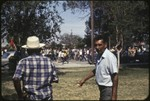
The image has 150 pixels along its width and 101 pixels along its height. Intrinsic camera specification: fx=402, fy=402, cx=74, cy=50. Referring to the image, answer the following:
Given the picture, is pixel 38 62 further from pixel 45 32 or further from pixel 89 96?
pixel 45 32

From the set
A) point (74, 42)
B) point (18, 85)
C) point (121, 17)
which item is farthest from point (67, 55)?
point (18, 85)

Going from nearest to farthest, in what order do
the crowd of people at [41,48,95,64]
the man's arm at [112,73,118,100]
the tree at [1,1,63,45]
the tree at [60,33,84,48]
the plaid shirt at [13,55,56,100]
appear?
the plaid shirt at [13,55,56,100], the man's arm at [112,73,118,100], the tree at [1,1,63,45], the crowd of people at [41,48,95,64], the tree at [60,33,84,48]

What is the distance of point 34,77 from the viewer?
5.55 metres

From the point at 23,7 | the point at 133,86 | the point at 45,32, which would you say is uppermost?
the point at 23,7

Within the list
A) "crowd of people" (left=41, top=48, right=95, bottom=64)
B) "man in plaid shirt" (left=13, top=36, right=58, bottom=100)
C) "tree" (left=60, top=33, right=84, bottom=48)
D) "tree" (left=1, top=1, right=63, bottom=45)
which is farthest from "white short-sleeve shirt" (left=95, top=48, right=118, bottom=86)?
"tree" (left=60, top=33, right=84, bottom=48)

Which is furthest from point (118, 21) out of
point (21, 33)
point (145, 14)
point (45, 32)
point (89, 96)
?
point (89, 96)

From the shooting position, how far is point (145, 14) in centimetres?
2259

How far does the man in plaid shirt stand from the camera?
5.54m

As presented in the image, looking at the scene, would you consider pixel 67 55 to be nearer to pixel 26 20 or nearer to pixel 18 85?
pixel 26 20

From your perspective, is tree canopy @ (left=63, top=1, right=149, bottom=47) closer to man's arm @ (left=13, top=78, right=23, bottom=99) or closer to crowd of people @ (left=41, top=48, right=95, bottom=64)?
crowd of people @ (left=41, top=48, right=95, bottom=64)

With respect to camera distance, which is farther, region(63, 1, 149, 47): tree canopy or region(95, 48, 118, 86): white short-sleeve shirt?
region(63, 1, 149, 47): tree canopy

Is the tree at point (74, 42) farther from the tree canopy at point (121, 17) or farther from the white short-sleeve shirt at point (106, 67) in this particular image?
the white short-sleeve shirt at point (106, 67)

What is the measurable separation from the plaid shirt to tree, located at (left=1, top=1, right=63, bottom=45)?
36.7 ft

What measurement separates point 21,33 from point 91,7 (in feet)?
11.0
